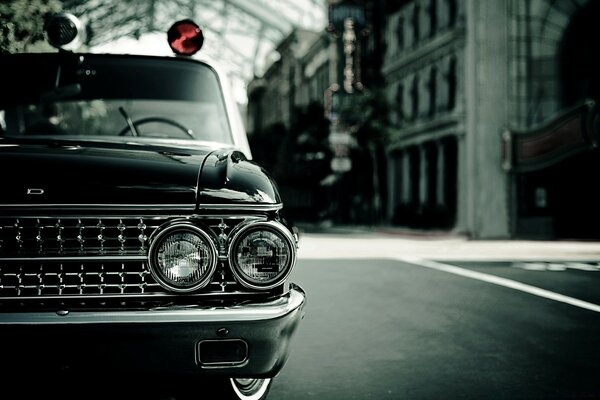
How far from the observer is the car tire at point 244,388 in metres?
3.32

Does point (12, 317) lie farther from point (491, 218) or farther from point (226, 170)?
point (491, 218)

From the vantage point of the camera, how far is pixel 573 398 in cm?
441

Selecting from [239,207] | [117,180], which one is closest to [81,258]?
[117,180]

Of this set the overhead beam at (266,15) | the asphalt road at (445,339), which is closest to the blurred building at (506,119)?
the asphalt road at (445,339)

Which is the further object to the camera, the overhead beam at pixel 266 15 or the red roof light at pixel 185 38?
the overhead beam at pixel 266 15

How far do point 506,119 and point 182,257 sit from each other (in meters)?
27.8

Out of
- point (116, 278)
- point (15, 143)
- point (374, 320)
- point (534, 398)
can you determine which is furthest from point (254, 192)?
point (374, 320)

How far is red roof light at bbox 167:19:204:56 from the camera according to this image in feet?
13.8

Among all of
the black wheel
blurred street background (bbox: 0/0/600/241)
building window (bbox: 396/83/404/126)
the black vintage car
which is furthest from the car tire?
building window (bbox: 396/83/404/126)

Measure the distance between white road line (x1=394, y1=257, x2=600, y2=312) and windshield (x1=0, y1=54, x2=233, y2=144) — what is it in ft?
17.9

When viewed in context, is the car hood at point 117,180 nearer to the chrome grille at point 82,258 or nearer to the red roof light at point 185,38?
the chrome grille at point 82,258

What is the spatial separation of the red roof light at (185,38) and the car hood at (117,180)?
1250mm

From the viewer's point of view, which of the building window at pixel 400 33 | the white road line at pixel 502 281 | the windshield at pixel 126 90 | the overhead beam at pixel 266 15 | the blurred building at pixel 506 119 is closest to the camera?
the windshield at pixel 126 90

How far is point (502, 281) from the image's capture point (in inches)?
434
